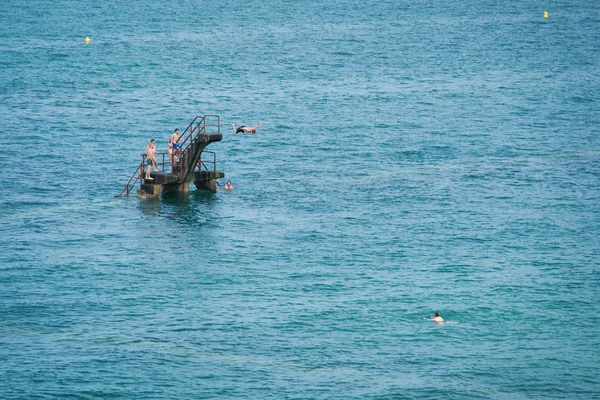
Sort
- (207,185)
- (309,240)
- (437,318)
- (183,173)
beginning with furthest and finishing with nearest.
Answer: (207,185), (183,173), (309,240), (437,318)

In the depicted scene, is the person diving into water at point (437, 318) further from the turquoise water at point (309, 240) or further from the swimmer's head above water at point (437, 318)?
the turquoise water at point (309, 240)

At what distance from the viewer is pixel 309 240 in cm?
7812

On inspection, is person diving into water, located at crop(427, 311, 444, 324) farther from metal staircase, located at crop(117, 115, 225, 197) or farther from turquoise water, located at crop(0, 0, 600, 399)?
metal staircase, located at crop(117, 115, 225, 197)

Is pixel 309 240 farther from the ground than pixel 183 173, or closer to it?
closer to it

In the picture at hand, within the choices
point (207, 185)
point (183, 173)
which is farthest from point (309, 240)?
point (207, 185)

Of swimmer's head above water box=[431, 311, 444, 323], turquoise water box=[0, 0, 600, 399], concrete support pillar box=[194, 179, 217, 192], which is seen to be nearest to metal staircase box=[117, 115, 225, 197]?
concrete support pillar box=[194, 179, 217, 192]

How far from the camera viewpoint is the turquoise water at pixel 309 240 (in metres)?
58.2

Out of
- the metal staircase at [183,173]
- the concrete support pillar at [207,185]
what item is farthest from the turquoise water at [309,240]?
the metal staircase at [183,173]

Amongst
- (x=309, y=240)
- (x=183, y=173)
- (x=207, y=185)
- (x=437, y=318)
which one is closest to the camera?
(x=437, y=318)

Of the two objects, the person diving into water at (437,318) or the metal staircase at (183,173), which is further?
the metal staircase at (183,173)

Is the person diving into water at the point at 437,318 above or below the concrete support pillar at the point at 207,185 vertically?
below

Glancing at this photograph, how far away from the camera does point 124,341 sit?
6078 cm

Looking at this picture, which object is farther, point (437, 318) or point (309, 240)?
point (309, 240)

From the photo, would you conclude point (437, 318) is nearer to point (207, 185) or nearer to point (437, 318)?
point (437, 318)
